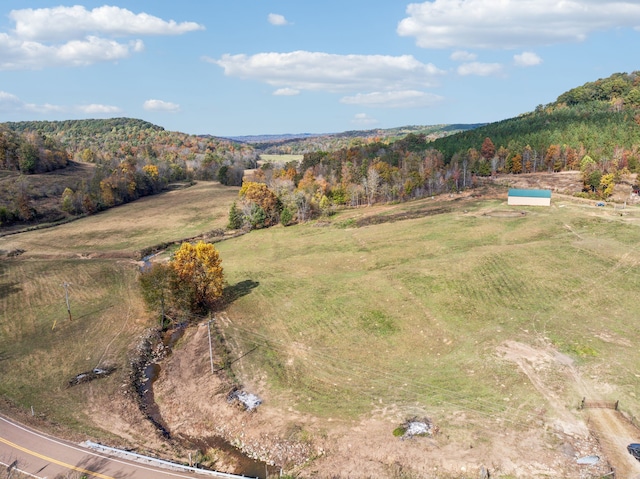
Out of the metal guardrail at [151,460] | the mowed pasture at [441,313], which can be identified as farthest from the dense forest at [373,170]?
the metal guardrail at [151,460]

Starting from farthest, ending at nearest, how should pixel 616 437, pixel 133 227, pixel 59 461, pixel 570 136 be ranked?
pixel 570 136, pixel 133 227, pixel 616 437, pixel 59 461

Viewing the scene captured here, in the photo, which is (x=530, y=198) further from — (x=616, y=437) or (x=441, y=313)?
(x=616, y=437)

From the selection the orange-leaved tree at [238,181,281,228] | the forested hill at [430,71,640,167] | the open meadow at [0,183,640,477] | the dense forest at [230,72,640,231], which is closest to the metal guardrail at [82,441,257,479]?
the open meadow at [0,183,640,477]

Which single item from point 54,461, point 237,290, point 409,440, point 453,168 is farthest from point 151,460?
point 453,168

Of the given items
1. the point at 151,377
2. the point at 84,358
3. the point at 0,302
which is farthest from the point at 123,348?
the point at 0,302

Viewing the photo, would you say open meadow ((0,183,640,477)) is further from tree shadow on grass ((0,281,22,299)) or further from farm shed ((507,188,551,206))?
farm shed ((507,188,551,206))

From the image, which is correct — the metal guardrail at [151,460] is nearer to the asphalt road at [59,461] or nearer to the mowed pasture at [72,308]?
the asphalt road at [59,461]
